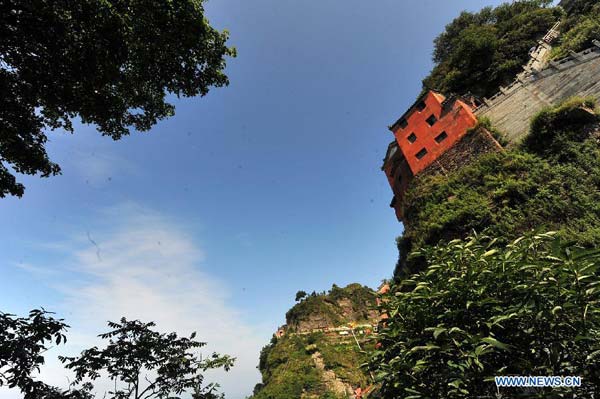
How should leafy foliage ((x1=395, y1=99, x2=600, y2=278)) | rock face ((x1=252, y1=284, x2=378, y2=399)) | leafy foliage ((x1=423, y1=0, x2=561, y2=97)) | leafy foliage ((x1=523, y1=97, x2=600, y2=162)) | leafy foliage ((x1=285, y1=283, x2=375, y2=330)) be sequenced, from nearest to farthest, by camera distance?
leafy foliage ((x1=395, y1=99, x2=600, y2=278)), leafy foliage ((x1=523, y1=97, x2=600, y2=162)), leafy foliage ((x1=423, y1=0, x2=561, y2=97)), rock face ((x1=252, y1=284, x2=378, y2=399)), leafy foliage ((x1=285, y1=283, x2=375, y2=330))

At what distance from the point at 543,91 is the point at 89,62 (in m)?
23.1

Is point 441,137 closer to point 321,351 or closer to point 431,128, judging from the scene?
point 431,128

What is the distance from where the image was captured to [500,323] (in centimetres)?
354

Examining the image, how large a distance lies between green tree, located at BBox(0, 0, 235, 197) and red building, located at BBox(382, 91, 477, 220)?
53.0 ft

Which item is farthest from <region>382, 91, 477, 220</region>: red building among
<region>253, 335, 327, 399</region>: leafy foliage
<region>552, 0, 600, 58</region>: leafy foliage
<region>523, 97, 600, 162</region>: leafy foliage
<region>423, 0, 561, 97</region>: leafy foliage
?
<region>253, 335, 327, 399</region>: leafy foliage

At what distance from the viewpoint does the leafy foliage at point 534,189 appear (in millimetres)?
11891

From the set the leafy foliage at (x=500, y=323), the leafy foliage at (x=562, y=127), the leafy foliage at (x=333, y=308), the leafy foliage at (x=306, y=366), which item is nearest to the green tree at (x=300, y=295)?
the leafy foliage at (x=333, y=308)

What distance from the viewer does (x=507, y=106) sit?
745 inches

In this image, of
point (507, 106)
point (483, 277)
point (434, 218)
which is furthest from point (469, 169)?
point (483, 277)

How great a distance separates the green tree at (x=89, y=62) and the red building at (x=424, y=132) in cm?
1617

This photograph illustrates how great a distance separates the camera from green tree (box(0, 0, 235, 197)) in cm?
708

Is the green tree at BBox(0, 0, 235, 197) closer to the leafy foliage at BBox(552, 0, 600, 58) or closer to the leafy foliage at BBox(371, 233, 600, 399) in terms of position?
the leafy foliage at BBox(371, 233, 600, 399)

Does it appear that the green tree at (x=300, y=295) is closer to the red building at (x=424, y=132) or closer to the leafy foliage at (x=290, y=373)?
the leafy foliage at (x=290, y=373)

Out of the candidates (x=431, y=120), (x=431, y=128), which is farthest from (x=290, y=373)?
(x=431, y=120)
